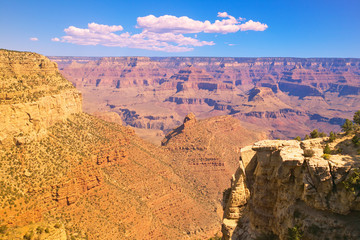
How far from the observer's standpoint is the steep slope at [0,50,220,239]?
4116cm

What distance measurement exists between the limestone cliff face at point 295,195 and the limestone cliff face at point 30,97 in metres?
39.8

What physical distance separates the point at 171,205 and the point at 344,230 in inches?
2033

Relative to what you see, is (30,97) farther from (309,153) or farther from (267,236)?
(309,153)

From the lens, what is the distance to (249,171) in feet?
108

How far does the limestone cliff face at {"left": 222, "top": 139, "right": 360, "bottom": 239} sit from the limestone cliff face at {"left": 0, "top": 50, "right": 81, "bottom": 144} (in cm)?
3985

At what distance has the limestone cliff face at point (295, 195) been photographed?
21.1 m

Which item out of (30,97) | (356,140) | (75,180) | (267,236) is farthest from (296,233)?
(30,97)

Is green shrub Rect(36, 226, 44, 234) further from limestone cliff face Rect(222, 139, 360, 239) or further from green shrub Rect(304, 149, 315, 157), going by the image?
green shrub Rect(304, 149, 315, 157)

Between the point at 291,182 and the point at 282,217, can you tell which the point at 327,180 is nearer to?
the point at 291,182

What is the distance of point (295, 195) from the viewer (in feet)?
79.3

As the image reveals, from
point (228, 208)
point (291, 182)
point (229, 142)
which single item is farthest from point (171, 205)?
point (229, 142)

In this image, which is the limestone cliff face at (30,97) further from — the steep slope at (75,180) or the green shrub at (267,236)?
the green shrub at (267,236)

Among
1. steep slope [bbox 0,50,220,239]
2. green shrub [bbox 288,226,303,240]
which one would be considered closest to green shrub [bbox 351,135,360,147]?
green shrub [bbox 288,226,303,240]

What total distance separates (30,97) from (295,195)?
166ft
